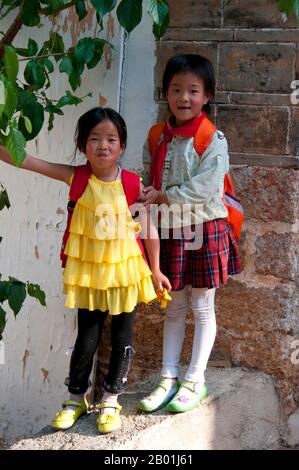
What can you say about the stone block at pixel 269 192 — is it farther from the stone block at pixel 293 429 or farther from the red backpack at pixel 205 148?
the stone block at pixel 293 429

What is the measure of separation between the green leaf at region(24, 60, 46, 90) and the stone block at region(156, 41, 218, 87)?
1.91 feet

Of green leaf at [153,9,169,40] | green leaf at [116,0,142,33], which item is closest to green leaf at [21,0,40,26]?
green leaf at [116,0,142,33]

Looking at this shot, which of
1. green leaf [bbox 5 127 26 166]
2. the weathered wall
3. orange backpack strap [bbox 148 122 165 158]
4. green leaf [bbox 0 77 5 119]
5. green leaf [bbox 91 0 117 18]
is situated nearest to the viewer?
green leaf [bbox 0 77 5 119]

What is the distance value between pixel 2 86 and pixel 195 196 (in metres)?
0.80

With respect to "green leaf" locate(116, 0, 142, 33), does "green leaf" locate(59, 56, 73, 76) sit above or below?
below

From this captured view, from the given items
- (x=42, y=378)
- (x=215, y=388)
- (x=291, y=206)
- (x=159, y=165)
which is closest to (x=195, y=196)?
(x=159, y=165)

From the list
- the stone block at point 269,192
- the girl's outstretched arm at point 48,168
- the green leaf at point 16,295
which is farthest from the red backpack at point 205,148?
the green leaf at point 16,295

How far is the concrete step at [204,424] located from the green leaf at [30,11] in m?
1.21

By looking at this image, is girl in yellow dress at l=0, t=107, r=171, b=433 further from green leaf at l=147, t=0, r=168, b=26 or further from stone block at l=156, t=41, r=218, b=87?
stone block at l=156, t=41, r=218, b=87

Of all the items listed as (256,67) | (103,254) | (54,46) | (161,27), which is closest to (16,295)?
(103,254)

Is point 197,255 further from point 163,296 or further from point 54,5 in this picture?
point 54,5

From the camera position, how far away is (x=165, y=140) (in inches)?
98.7

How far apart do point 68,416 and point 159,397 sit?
302mm

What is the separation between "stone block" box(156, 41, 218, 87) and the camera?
8.87ft
